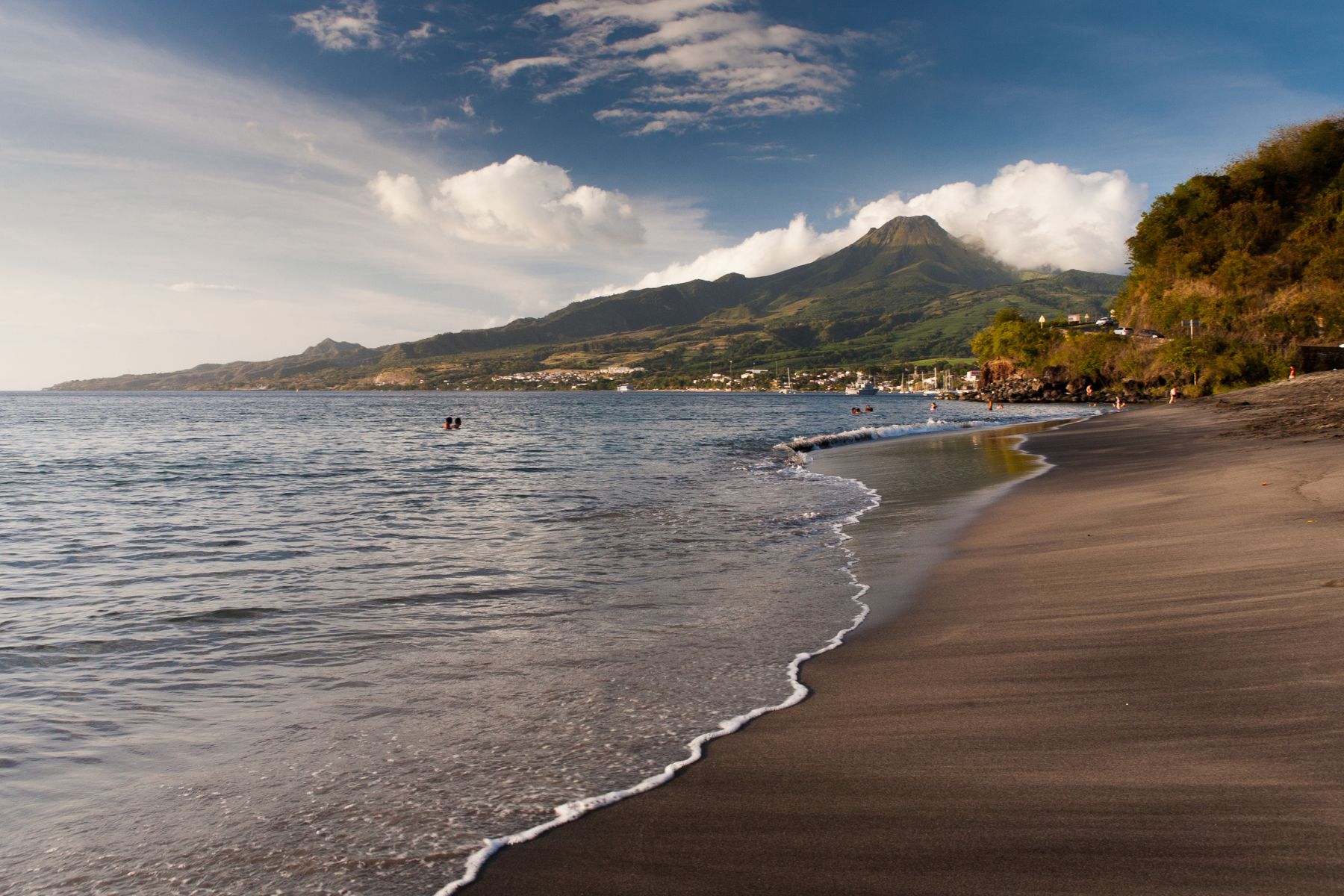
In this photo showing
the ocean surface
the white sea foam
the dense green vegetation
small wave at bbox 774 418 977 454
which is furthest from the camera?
the dense green vegetation

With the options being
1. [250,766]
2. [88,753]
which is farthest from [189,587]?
[250,766]

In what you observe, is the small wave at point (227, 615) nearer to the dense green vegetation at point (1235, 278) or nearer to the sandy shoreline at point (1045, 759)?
→ the sandy shoreline at point (1045, 759)

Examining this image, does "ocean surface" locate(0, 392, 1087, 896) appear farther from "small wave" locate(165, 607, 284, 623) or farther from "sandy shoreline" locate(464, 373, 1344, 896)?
"sandy shoreline" locate(464, 373, 1344, 896)

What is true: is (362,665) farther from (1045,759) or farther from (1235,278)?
(1235,278)

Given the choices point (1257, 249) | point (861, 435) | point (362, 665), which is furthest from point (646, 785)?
point (1257, 249)

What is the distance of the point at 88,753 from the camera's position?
5551 millimetres

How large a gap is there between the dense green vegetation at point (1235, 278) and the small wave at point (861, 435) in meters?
29.3

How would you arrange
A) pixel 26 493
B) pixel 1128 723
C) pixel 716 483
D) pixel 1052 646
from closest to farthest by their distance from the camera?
pixel 1128 723 → pixel 1052 646 → pixel 26 493 → pixel 716 483

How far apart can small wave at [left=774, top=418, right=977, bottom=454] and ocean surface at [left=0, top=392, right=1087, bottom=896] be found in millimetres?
21033

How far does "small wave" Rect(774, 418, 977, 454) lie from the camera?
41.2 m

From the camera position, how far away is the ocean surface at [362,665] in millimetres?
4340

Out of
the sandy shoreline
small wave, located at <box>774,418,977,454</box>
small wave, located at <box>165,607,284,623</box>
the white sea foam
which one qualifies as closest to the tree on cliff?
small wave, located at <box>774,418,977,454</box>

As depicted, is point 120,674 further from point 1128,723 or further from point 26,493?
point 26,493

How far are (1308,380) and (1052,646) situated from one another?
Result: 2232 inches
